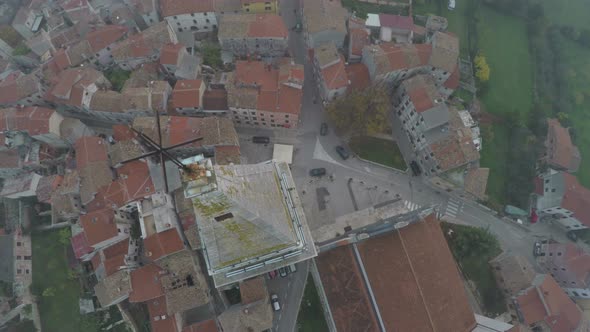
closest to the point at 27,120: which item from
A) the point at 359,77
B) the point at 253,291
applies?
the point at 253,291

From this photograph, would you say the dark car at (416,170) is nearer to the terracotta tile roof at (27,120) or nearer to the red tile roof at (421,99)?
the red tile roof at (421,99)

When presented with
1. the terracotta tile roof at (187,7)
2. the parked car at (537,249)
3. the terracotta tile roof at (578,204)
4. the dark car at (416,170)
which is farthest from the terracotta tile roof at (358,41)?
the parked car at (537,249)

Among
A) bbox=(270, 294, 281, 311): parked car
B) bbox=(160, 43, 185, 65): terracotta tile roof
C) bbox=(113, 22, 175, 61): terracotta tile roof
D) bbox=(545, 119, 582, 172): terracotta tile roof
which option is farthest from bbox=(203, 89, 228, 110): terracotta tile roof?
bbox=(545, 119, 582, 172): terracotta tile roof

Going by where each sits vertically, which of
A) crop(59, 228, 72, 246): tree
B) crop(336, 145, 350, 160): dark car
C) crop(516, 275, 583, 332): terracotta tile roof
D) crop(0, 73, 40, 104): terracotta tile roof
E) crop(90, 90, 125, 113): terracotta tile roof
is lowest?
crop(516, 275, 583, 332): terracotta tile roof

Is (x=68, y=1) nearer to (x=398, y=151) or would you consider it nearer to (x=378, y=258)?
(x=398, y=151)

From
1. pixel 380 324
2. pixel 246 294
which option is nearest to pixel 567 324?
pixel 380 324

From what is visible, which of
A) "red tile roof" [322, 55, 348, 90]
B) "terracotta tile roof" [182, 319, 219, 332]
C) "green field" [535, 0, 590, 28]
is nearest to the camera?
"terracotta tile roof" [182, 319, 219, 332]

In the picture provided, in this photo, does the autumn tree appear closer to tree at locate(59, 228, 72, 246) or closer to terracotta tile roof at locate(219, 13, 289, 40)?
terracotta tile roof at locate(219, 13, 289, 40)
